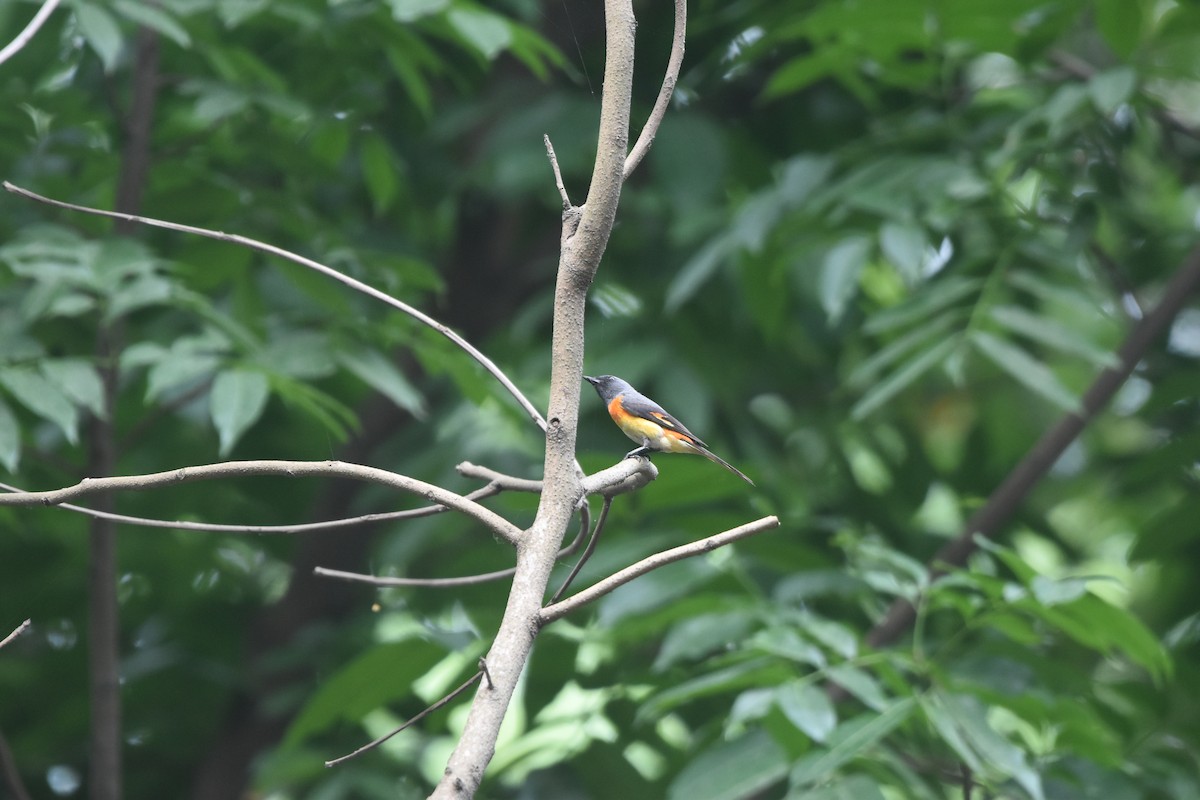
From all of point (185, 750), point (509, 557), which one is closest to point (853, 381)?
point (509, 557)

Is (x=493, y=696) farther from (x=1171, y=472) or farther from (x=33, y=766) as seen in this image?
(x=33, y=766)

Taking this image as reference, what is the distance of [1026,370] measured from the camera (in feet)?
9.90

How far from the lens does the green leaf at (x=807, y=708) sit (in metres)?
2.49

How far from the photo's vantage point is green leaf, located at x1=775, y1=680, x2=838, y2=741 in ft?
8.18

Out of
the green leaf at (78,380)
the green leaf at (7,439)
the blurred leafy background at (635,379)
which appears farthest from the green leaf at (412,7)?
the green leaf at (7,439)

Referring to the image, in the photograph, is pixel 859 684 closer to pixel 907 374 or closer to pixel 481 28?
pixel 907 374

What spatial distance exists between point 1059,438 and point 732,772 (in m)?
1.59

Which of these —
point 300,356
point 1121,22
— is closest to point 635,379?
point 300,356

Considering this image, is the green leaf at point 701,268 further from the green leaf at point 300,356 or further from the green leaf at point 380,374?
the green leaf at point 300,356

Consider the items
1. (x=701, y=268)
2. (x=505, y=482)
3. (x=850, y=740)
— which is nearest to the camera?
(x=505, y=482)

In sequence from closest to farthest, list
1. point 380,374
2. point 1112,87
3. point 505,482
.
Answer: point 505,482, point 1112,87, point 380,374

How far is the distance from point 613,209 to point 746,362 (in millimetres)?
3051

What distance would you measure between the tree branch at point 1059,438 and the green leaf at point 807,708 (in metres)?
0.99

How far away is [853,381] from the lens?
10.7ft
